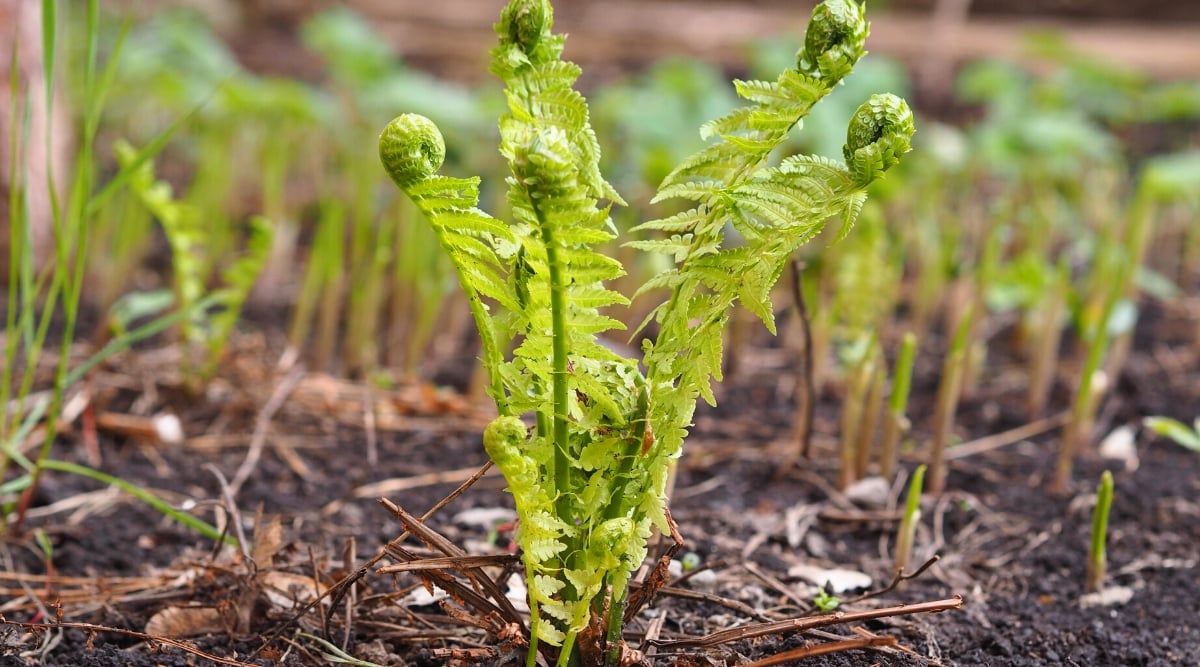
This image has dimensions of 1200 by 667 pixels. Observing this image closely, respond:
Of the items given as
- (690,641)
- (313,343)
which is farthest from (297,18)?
(690,641)

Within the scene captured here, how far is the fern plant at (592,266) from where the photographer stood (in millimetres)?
927

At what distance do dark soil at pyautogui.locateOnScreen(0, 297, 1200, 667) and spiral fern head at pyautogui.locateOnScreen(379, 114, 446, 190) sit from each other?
47 cm

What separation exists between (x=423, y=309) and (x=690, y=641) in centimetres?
137

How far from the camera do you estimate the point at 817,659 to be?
116cm

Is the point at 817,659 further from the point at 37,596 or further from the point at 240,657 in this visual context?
the point at 37,596

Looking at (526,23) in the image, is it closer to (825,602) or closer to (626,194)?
(825,602)

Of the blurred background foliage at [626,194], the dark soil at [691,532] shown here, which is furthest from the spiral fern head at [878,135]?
the blurred background foliage at [626,194]

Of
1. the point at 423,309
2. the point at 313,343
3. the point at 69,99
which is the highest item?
the point at 69,99

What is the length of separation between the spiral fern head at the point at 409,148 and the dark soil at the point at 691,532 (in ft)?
1.55

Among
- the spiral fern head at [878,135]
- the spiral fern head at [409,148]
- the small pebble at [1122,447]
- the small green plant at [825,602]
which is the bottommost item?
the small pebble at [1122,447]

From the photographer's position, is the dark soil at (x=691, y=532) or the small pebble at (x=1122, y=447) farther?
the small pebble at (x=1122, y=447)

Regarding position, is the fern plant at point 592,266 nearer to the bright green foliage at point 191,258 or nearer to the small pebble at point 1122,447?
the bright green foliage at point 191,258

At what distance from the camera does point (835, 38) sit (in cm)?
93

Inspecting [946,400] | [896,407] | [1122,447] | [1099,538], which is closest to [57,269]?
[896,407]
